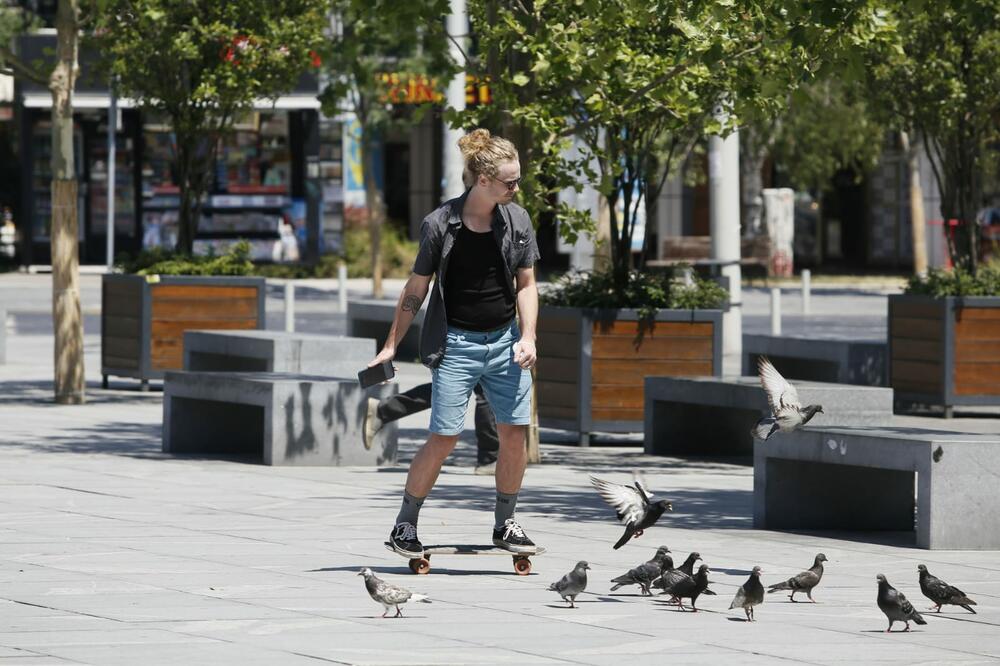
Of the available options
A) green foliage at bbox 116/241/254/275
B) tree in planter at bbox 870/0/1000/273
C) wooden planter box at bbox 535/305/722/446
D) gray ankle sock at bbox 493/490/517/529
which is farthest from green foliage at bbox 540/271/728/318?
gray ankle sock at bbox 493/490/517/529

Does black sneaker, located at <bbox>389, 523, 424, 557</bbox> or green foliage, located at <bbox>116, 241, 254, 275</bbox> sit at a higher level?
green foliage, located at <bbox>116, 241, 254, 275</bbox>

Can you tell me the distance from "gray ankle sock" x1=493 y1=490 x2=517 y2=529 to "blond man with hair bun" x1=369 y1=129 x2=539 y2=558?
0.37 ft

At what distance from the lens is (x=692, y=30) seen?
11727mm

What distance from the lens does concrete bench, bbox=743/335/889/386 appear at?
1653 cm

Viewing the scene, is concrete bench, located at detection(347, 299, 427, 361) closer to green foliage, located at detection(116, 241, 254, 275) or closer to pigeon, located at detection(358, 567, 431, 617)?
green foliage, located at detection(116, 241, 254, 275)

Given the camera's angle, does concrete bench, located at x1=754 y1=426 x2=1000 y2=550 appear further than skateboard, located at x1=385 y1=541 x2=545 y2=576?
Yes

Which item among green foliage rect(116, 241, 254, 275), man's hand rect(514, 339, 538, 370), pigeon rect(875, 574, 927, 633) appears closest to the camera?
pigeon rect(875, 574, 927, 633)

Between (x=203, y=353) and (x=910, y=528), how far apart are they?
24.7 ft

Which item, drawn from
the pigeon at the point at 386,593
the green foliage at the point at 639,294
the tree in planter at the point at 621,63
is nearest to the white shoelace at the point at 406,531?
the pigeon at the point at 386,593

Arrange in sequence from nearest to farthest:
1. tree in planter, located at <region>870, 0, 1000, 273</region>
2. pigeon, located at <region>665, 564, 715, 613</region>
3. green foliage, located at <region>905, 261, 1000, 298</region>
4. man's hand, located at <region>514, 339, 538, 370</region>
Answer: pigeon, located at <region>665, 564, 715, 613</region> < man's hand, located at <region>514, 339, 538, 370</region> < green foliage, located at <region>905, 261, 1000, 298</region> < tree in planter, located at <region>870, 0, 1000, 273</region>

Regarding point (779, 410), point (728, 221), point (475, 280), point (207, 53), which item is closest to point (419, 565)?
point (475, 280)

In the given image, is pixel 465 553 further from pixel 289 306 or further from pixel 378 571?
pixel 289 306

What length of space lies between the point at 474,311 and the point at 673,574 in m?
1.52

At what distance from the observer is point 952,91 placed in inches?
687
